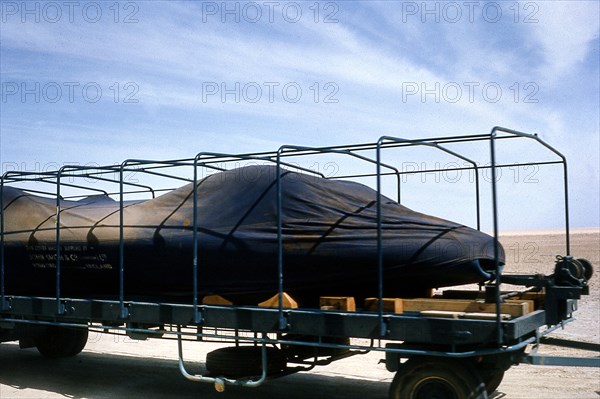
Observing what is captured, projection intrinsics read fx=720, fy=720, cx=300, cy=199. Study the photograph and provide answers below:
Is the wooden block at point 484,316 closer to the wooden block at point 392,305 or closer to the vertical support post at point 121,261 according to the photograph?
the wooden block at point 392,305

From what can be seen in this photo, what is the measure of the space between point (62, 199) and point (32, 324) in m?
2.05

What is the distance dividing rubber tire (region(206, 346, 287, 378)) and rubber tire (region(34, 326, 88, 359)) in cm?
445

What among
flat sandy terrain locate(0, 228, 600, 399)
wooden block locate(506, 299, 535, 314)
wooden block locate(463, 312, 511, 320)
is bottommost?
flat sandy terrain locate(0, 228, 600, 399)

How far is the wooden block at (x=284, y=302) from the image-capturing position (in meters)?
7.25

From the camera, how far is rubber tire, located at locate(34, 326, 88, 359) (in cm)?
1153

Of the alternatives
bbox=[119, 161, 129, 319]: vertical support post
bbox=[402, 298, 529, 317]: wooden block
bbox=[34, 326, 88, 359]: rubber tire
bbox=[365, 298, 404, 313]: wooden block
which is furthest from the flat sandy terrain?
bbox=[365, 298, 404, 313]: wooden block

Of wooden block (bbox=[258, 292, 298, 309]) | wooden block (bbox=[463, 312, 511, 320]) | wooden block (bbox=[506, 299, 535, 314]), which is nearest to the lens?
wooden block (bbox=[463, 312, 511, 320])

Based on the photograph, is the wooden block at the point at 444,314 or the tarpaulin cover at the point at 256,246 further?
the tarpaulin cover at the point at 256,246

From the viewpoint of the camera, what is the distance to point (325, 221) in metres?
7.55

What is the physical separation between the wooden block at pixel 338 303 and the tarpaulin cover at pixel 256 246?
248 millimetres

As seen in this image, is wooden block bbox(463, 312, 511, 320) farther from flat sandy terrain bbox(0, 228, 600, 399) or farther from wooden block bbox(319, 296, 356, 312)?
flat sandy terrain bbox(0, 228, 600, 399)

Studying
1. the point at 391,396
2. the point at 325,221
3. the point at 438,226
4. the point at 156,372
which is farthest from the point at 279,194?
the point at 156,372

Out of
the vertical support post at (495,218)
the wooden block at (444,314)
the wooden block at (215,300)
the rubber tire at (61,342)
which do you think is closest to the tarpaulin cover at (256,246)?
the wooden block at (215,300)

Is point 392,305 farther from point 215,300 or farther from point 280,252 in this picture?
point 215,300
